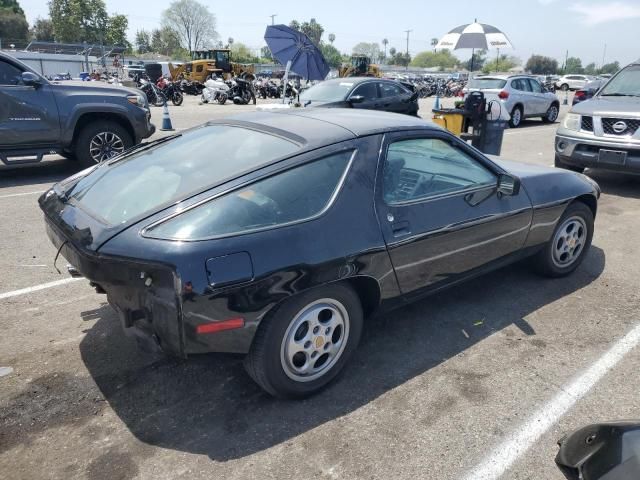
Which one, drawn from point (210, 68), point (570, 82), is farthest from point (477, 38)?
point (570, 82)

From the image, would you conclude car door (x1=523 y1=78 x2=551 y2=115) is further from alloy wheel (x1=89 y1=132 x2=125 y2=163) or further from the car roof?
the car roof

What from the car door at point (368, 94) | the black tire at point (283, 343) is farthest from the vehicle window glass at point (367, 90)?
the black tire at point (283, 343)

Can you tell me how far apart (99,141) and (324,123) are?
596 cm

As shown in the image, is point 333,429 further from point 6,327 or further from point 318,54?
point 318,54

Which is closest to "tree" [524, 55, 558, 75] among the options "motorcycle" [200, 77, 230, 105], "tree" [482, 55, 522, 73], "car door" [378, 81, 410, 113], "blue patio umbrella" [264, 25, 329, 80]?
"tree" [482, 55, 522, 73]

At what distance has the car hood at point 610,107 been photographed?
7.07 m

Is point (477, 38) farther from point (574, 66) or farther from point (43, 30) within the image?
point (574, 66)

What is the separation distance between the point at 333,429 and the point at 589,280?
9.79 ft

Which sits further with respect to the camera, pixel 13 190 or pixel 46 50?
pixel 46 50

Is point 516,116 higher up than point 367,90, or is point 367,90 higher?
point 367,90

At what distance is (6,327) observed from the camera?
11.2 ft

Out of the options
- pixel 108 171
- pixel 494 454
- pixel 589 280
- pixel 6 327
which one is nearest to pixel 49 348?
pixel 6 327

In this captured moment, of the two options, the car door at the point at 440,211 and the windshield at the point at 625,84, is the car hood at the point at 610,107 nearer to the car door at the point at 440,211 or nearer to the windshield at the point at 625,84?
the windshield at the point at 625,84

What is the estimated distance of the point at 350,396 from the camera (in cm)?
279
